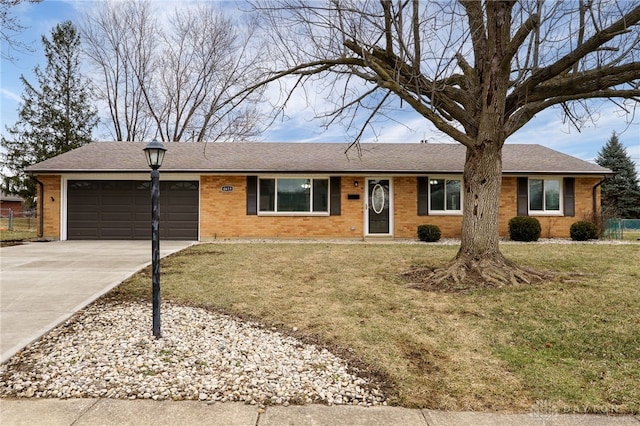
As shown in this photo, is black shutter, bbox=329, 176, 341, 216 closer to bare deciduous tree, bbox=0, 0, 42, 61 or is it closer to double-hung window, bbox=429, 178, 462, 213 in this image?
double-hung window, bbox=429, 178, 462, 213

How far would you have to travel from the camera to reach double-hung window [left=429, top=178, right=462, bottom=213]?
13.6 meters

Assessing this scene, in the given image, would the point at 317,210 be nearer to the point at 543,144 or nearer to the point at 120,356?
the point at 120,356

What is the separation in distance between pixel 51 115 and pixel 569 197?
30.7m

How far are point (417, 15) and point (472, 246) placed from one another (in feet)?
13.6

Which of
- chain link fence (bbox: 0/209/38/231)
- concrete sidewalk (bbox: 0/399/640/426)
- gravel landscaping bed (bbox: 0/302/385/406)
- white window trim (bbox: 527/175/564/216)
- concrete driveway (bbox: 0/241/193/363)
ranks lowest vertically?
concrete sidewalk (bbox: 0/399/640/426)

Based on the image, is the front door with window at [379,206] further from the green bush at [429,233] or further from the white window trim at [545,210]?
the white window trim at [545,210]

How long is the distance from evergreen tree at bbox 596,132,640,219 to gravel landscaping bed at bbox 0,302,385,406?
32147 mm

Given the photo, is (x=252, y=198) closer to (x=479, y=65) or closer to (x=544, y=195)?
(x=479, y=65)

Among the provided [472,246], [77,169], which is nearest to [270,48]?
[472,246]

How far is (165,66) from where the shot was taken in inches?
936

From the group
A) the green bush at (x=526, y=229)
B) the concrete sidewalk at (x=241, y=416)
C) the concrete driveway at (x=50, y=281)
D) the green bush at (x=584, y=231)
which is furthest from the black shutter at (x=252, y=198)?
the green bush at (x=584, y=231)

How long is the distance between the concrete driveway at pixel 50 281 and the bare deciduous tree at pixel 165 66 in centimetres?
1381

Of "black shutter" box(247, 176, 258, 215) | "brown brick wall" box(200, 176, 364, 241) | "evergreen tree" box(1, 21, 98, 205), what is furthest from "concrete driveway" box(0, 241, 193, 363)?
"evergreen tree" box(1, 21, 98, 205)

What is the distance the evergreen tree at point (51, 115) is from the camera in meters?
24.4
